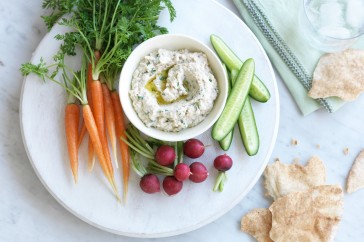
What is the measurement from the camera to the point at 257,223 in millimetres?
2297

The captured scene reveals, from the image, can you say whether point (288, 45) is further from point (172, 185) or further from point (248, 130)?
point (172, 185)

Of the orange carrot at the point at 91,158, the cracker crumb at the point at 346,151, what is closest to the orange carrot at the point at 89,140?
the orange carrot at the point at 91,158

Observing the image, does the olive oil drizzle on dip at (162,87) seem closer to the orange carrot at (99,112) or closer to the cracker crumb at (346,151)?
the orange carrot at (99,112)

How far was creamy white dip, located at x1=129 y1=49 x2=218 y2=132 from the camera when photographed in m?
1.95

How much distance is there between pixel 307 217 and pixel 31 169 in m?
1.31

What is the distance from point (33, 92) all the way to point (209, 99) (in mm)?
809

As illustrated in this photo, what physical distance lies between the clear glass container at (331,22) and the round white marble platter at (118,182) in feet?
1.43

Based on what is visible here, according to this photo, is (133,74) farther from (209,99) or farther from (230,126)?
(230,126)

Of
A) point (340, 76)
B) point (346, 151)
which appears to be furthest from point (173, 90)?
point (346, 151)

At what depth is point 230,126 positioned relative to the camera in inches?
83.4

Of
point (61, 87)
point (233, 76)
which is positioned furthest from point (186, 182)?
point (61, 87)

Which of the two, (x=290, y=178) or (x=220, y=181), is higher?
(x=220, y=181)

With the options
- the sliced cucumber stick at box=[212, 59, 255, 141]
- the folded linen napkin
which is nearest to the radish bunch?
→ the sliced cucumber stick at box=[212, 59, 255, 141]

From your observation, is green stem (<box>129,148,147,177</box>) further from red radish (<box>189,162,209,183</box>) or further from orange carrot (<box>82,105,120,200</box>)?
red radish (<box>189,162,209,183</box>)
